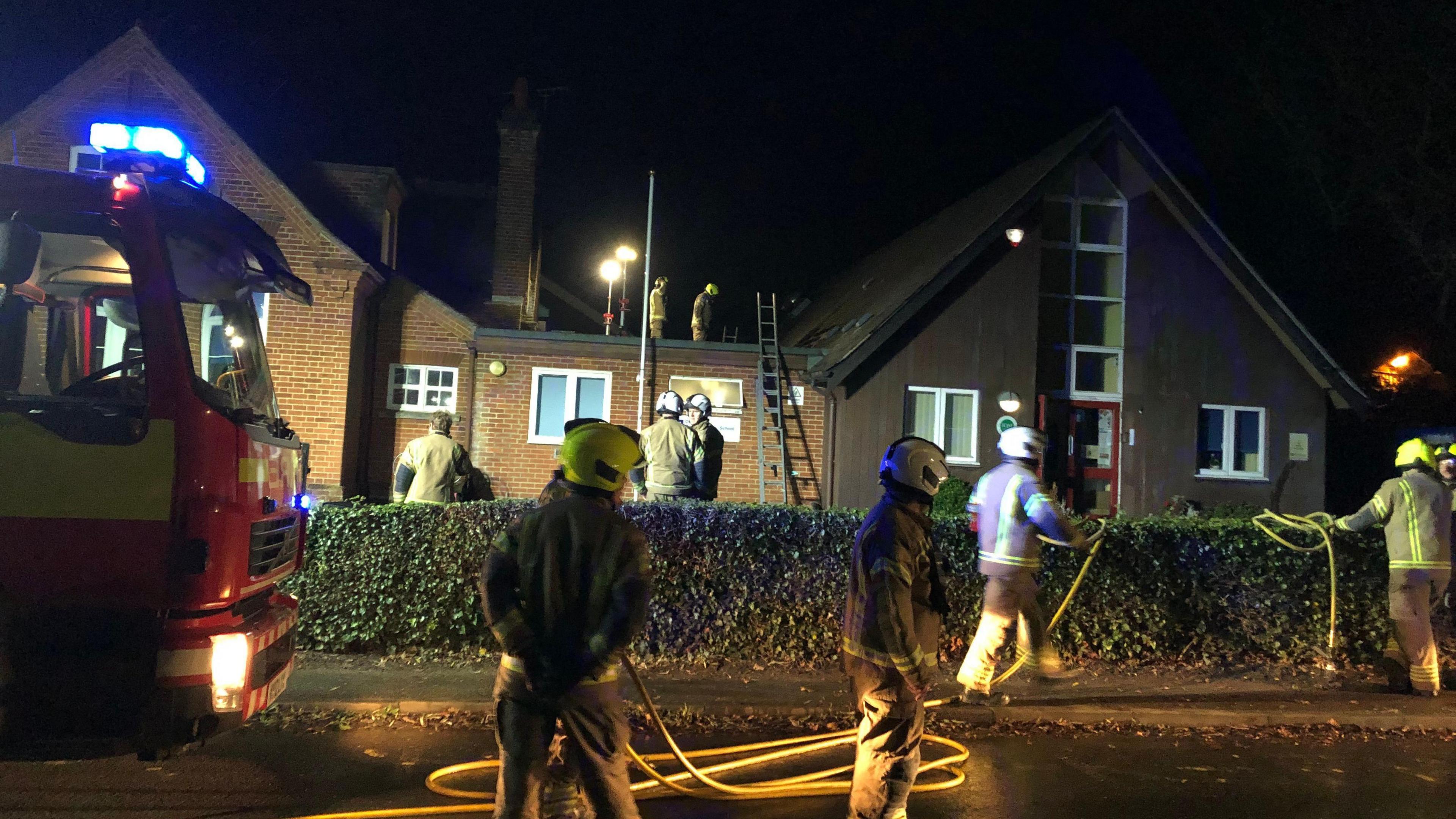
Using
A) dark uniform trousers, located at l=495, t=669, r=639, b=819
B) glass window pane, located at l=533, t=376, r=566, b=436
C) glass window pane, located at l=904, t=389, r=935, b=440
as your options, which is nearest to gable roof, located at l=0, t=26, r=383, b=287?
glass window pane, located at l=533, t=376, r=566, b=436

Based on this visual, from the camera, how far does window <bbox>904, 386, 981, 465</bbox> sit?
15461 millimetres

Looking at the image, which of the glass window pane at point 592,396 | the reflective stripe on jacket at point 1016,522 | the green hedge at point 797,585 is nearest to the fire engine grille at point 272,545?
the green hedge at point 797,585

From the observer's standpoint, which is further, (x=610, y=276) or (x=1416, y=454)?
(x=610, y=276)

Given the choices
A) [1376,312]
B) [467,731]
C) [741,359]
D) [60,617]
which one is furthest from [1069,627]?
[1376,312]

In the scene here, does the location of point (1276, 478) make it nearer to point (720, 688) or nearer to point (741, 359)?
point (741, 359)

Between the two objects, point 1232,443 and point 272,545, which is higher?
point 1232,443

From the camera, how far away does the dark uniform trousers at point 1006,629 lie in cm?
595

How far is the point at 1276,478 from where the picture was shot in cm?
1606

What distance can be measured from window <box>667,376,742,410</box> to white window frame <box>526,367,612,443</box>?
102cm

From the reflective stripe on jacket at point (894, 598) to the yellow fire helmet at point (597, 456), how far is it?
3.66ft

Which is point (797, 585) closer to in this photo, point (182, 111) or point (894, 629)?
point (894, 629)

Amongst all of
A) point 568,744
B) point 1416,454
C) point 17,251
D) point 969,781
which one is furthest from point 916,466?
point 1416,454

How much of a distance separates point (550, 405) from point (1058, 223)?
9.38 meters

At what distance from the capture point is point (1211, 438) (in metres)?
16.3
